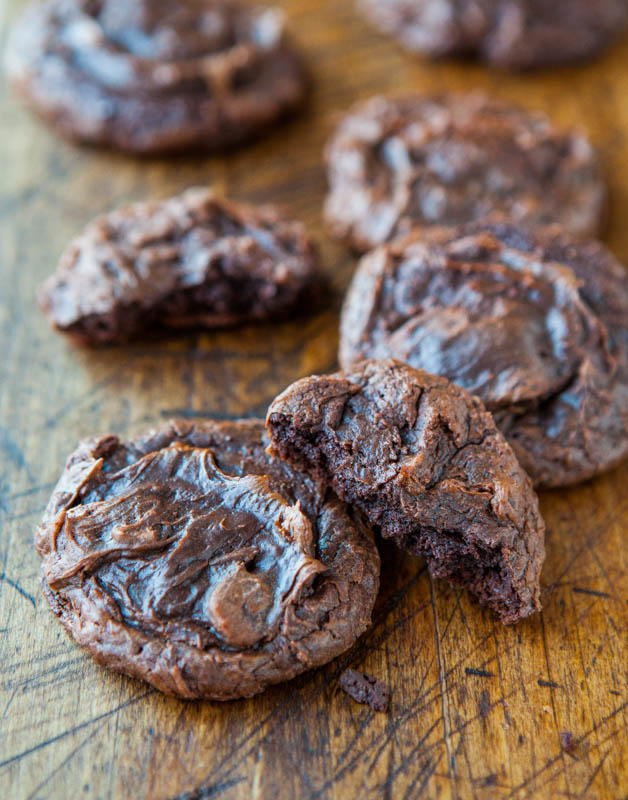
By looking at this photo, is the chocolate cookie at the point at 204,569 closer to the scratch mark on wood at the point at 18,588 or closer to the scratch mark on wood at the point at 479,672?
the scratch mark on wood at the point at 18,588

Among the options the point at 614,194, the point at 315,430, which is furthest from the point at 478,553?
the point at 614,194

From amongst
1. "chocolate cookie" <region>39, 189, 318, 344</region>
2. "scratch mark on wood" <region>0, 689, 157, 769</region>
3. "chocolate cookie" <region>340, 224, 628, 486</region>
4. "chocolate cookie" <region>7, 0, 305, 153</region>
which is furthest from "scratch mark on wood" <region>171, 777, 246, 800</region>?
"chocolate cookie" <region>7, 0, 305, 153</region>

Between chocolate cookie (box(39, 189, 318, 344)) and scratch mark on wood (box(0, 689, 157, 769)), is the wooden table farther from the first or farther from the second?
chocolate cookie (box(39, 189, 318, 344))

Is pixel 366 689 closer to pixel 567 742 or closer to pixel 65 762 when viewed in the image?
pixel 567 742

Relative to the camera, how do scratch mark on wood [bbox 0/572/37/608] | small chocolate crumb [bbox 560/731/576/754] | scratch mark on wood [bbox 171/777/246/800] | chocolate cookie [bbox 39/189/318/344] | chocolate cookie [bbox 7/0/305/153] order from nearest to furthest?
scratch mark on wood [bbox 171/777/246/800]
small chocolate crumb [bbox 560/731/576/754]
scratch mark on wood [bbox 0/572/37/608]
chocolate cookie [bbox 39/189/318/344]
chocolate cookie [bbox 7/0/305/153]

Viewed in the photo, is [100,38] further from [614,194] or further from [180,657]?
[180,657]

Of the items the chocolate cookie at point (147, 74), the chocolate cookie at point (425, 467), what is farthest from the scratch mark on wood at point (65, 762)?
the chocolate cookie at point (147, 74)

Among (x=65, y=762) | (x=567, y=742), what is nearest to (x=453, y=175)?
(x=567, y=742)
